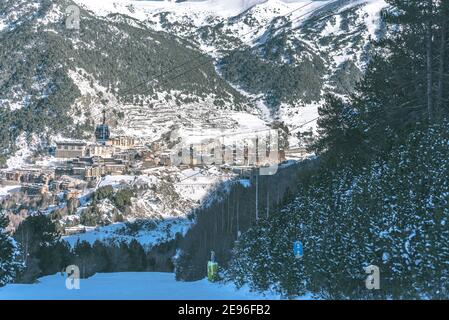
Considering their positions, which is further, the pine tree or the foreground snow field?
the pine tree

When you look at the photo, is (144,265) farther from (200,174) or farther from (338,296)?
(200,174)

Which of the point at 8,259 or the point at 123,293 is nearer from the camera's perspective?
the point at 123,293

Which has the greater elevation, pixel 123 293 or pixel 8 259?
pixel 8 259

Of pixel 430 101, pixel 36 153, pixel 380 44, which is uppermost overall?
pixel 36 153

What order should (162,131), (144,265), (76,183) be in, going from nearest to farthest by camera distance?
(144,265) < (76,183) < (162,131)

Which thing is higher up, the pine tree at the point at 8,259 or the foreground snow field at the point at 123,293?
the pine tree at the point at 8,259

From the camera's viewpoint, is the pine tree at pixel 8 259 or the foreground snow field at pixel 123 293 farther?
the pine tree at pixel 8 259

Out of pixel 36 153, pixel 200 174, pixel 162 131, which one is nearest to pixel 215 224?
pixel 200 174

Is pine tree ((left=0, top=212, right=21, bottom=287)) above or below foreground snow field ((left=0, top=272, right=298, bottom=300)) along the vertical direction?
above
